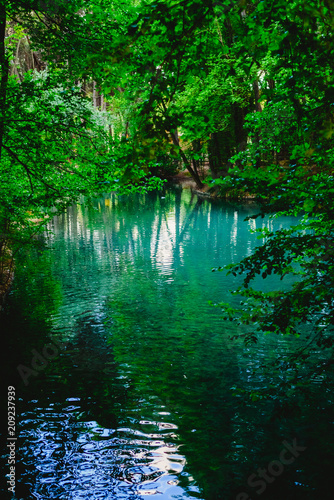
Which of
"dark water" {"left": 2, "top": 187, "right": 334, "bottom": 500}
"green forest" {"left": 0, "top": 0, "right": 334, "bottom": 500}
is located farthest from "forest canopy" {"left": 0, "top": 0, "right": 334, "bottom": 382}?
"dark water" {"left": 2, "top": 187, "right": 334, "bottom": 500}

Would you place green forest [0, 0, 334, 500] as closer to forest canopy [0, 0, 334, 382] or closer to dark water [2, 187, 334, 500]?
forest canopy [0, 0, 334, 382]

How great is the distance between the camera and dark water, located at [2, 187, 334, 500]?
19.0 feet

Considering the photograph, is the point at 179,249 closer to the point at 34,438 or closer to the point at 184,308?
the point at 184,308

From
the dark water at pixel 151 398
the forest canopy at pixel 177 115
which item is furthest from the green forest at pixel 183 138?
the dark water at pixel 151 398

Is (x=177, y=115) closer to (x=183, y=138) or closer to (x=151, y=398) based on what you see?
(x=183, y=138)

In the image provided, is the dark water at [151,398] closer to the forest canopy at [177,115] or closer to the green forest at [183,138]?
the green forest at [183,138]

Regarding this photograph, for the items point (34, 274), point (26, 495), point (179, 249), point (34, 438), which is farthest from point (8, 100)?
point (179, 249)

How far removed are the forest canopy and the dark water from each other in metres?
1.32

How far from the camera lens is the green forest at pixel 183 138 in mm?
3215

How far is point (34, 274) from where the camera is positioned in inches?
689

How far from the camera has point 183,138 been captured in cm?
694

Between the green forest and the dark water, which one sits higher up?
the green forest

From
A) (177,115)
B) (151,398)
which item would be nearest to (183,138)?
(177,115)

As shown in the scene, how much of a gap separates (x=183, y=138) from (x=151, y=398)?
4.82 meters
